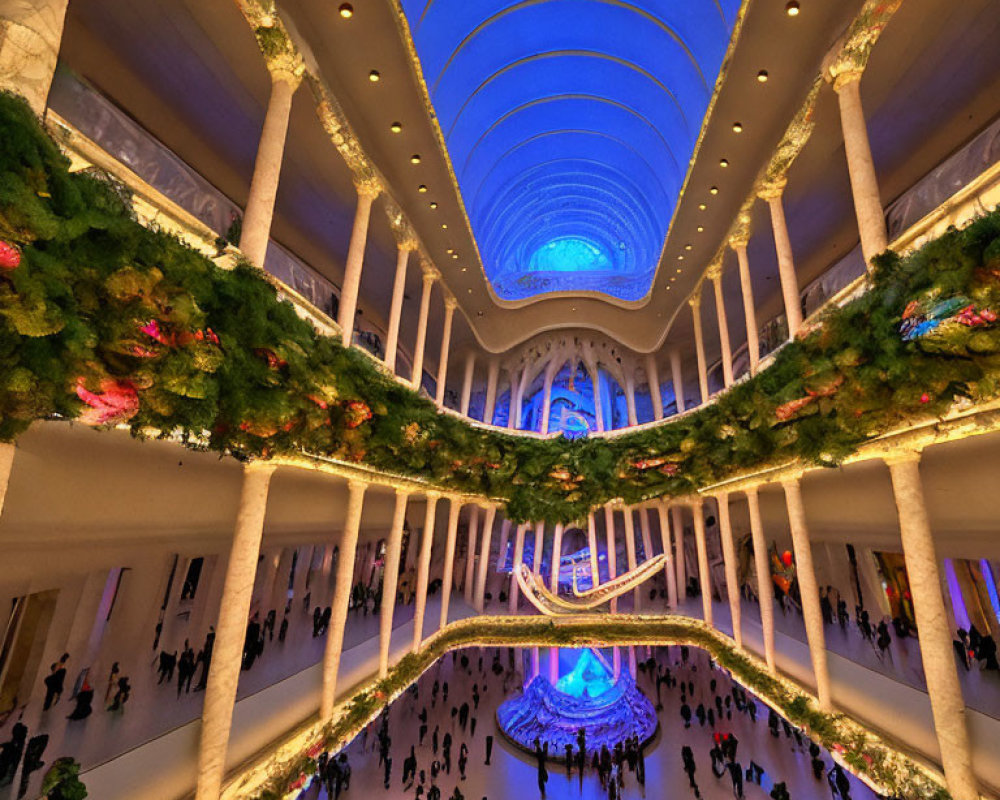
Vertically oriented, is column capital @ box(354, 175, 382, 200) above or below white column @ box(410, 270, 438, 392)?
above

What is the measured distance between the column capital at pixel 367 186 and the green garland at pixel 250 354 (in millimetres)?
5214

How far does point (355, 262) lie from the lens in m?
10.4

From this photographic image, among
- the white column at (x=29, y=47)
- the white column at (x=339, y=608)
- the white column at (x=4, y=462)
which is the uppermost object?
the white column at (x=29, y=47)

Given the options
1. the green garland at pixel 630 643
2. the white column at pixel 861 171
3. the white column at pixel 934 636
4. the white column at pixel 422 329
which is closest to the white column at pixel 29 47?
the green garland at pixel 630 643

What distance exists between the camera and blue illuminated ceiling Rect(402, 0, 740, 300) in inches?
460

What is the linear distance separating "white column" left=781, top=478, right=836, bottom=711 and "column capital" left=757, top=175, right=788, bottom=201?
666 cm

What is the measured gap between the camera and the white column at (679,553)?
2083 cm

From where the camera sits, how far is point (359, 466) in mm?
9688

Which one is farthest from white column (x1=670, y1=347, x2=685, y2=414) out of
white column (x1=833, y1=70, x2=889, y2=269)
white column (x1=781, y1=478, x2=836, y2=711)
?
white column (x1=833, y1=70, x2=889, y2=269)

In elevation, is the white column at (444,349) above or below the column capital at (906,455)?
above

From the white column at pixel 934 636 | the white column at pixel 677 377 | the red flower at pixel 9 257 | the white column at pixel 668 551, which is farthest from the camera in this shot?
the white column at pixel 677 377

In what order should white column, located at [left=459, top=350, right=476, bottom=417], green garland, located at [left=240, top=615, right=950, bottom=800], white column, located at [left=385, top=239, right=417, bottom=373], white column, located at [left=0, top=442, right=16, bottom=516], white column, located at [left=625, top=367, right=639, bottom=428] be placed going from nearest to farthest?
white column, located at [left=0, top=442, right=16, bottom=516], green garland, located at [left=240, top=615, right=950, bottom=800], white column, located at [left=385, top=239, right=417, bottom=373], white column, located at [left=459, top=350, right=476, bottom=417], white column, located at [left=625, top=367, right=639, bottom=428]

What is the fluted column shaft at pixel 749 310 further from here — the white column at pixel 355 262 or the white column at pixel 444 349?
the white column at pixel 444 349

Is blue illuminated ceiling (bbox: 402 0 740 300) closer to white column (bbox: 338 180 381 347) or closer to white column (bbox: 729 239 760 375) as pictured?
white column (bbox: 338 180 381 347)
